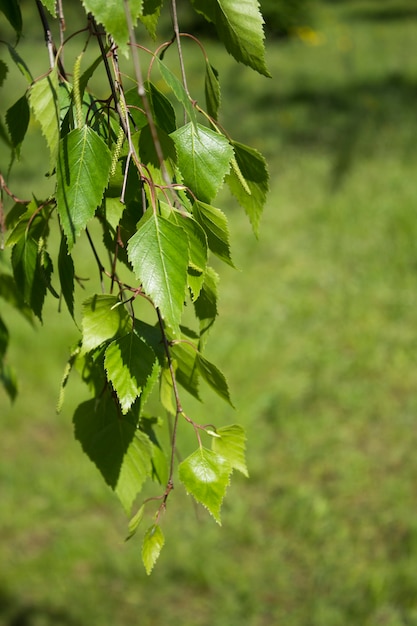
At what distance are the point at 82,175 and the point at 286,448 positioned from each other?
2.45m

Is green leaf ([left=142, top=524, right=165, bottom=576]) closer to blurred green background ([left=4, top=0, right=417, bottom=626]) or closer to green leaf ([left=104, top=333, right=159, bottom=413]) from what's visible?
green leaf ([left=104, top=333, right=159, bottom=413])

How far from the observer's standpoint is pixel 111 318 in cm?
67

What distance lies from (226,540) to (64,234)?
6.92ft

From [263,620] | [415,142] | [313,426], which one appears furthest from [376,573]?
[415,142]

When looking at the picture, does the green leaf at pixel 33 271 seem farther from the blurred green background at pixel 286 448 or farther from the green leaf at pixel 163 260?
the blurred green background at pixel 286 448

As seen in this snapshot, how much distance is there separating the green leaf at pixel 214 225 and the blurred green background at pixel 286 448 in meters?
1.67

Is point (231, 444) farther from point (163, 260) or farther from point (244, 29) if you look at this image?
point (244, 29)

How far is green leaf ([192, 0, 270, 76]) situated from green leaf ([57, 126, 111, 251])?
0.16m

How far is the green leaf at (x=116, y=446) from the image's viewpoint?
727 millimetres

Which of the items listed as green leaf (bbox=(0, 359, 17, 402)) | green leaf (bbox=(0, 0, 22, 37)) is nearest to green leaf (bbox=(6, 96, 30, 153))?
green leaf (bbox=(0, 0, 22, 37))

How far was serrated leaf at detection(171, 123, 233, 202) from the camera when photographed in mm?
669

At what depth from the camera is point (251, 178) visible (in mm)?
754

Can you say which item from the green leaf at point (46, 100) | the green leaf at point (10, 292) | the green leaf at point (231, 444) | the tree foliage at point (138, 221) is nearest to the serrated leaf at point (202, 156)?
the tree foliage at point (138, 221)

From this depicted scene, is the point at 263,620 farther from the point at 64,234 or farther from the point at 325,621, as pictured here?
the point at 64,234
